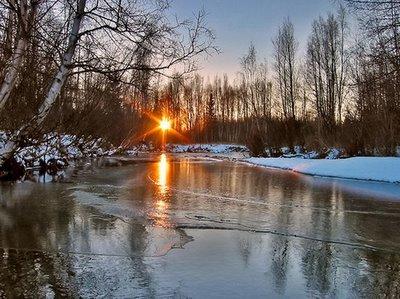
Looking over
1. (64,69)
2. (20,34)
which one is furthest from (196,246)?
(20,34)

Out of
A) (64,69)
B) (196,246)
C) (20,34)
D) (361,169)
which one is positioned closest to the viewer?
(196,246)

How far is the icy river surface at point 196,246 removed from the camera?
4.76m

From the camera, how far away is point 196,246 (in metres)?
6.59

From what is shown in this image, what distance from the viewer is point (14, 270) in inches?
201

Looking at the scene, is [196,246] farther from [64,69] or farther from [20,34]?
[20,34]

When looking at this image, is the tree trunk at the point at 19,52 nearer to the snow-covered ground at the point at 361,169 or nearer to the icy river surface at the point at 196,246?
the icy river surface at the point at 196,246

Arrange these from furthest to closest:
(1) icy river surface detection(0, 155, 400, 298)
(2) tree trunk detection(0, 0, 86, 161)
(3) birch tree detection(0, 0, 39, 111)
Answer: (2) tree trunk detection(0, 0, 86, 161) → (3) birch tree detection(0, 0, 39, 111) → (1) icy river surface detection(0, 155, 400, 298)

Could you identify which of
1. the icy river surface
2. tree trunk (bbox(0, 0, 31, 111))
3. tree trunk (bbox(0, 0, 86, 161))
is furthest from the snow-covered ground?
tree trunk (bbox(0, 0, 31, 111))

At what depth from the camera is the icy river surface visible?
476cm

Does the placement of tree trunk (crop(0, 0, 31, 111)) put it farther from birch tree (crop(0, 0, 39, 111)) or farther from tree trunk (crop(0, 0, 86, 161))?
tree trunk (crop(0, 0, 86, 161))

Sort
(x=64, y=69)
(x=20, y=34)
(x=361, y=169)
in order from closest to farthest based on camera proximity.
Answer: (x=20, y=34) → (x=64, y=69) → (x=361, y=169)

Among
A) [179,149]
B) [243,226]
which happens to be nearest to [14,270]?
[243,226]

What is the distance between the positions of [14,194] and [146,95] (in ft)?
17.2

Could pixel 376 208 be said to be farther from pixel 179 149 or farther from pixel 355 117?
pixel 179 149
